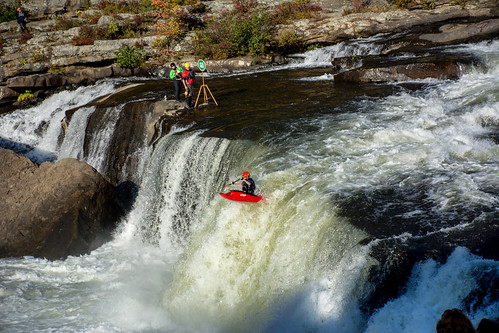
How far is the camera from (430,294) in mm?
5121

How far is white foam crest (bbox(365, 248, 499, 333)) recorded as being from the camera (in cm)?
491

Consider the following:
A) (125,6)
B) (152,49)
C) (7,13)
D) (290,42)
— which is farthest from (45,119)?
(7,13)

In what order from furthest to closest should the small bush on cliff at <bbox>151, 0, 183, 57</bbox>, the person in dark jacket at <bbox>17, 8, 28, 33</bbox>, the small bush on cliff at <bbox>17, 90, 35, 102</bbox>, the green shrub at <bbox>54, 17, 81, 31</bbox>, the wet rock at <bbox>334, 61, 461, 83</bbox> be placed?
1. the green shrub at <bbox>54, 17, 81, 31</bbox>
2. the person in dark jacket at <bbox>17, 8, 28, 33</bbox>
3. the small bush on cliff at <bbox>151, 0, 183, 57</bbox>
4. the small bush on cliff at <bbox>17, 90, 35, 102</bbox>
5. the wet rock at <bbox>334, 61, 461, 83</bbox>

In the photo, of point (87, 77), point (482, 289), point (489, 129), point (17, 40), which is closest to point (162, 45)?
point (87, 77)

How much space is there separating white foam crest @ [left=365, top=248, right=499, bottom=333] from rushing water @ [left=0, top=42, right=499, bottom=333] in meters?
0.02

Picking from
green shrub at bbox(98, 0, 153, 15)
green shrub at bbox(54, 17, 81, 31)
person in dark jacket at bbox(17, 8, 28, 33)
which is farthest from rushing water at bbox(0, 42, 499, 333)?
person in dark jacket at bbox(17, 8, 28, 33)

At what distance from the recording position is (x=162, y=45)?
23.4 m

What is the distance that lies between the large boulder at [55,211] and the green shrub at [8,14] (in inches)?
846

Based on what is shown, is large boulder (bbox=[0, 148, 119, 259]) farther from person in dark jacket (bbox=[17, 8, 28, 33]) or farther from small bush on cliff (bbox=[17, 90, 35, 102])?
person in dark jacket (bbox=[17, 8, 28, 33])

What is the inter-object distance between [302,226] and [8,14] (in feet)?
97.7

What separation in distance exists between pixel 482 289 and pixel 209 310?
4.68 meters

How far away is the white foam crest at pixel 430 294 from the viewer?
4.91 m

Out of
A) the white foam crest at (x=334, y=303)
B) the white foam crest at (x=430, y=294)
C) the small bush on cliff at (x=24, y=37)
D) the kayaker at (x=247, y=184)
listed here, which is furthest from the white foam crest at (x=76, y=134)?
the white foam crest at (x=430, y=294)

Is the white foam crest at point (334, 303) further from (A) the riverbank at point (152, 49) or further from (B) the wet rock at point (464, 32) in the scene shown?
(A) the riverbank at point (152, 49)
